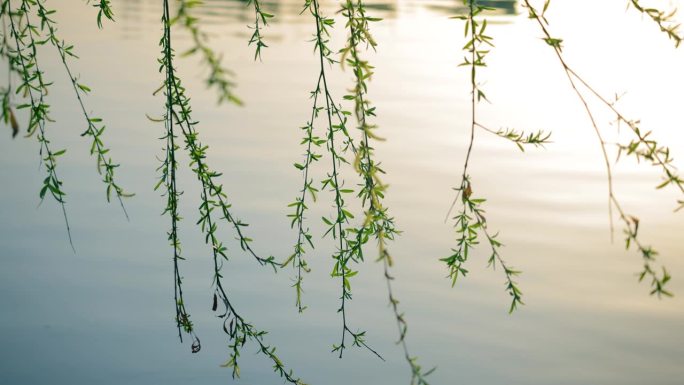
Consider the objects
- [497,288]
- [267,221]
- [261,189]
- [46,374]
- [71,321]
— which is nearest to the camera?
[46,374]

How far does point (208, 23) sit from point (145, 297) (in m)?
4.40

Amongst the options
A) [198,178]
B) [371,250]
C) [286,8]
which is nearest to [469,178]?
[198,178]

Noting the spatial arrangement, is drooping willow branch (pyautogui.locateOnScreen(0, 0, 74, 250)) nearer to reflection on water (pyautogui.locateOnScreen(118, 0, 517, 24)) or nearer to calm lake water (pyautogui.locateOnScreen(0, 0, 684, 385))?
calm lake water (pyautogui.locateOnScreen(0, 0, 684, 385))

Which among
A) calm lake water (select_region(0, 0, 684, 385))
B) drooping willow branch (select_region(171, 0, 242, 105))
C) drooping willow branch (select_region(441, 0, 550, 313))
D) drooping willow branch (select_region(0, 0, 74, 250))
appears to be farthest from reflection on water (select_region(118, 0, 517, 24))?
drooping willow branch (select_region(171, 0, 242, 105))

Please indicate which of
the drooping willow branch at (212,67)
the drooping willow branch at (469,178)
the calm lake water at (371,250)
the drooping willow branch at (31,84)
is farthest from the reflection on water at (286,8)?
the drooping willow branch at (212,67)

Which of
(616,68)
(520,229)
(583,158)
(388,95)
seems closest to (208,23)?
(388,95)

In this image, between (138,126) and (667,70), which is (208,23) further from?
(667,70)

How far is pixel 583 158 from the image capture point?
4.61 metres

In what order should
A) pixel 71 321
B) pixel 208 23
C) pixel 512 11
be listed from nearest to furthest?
pixel 71 321
pixel 208 23
pixel 512 11

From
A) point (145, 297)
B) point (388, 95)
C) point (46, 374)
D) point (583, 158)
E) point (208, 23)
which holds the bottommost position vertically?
point (46, 374)

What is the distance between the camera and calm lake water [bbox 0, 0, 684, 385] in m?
2.93

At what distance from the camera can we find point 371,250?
354 cm

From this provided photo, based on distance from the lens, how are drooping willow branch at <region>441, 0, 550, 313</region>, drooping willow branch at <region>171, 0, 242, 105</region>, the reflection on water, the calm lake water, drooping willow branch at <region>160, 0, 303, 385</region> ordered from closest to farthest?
drooping willow branch at <region>171, 0, 242, 105</region> → drooping willow branch at <region>441, 0, 550, 313</region> → drooping willow branch at <region>160, 0, 303, 385</region> → the calm lake water → the reflection on water

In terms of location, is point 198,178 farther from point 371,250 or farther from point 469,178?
point 371,250
